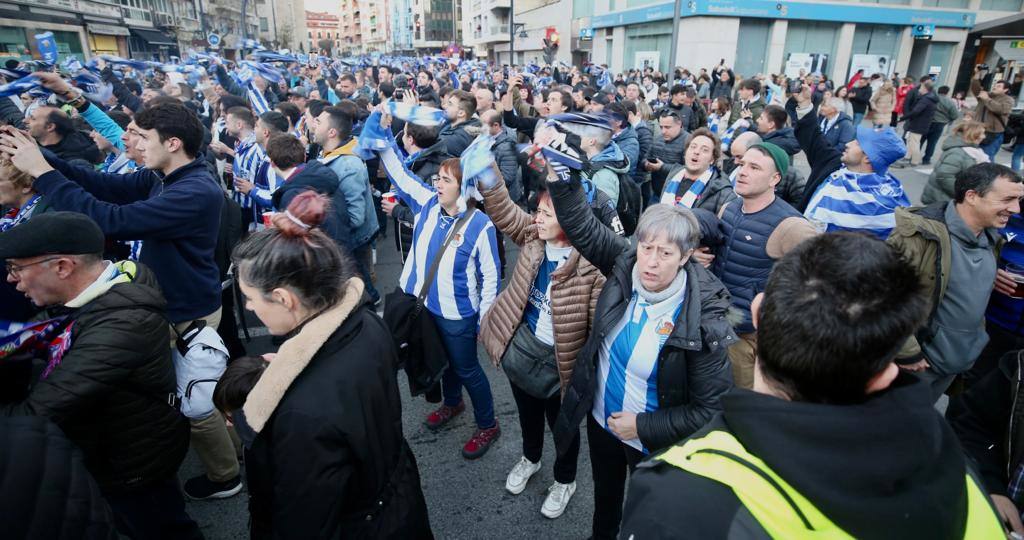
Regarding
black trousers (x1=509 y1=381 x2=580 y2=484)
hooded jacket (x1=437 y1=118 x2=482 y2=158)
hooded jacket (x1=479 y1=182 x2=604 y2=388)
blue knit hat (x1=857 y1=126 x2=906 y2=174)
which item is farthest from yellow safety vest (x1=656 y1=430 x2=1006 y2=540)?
hooded jacket (x1=437 y1=118 x2=482 y2=158)

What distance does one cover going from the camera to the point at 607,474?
260cm

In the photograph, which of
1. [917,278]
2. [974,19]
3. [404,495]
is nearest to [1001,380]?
[917,278]

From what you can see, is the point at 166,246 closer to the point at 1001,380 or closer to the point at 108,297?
the point at 108,297

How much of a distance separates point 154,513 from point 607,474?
2146 millimetres

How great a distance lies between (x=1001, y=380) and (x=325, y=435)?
7.74 feet

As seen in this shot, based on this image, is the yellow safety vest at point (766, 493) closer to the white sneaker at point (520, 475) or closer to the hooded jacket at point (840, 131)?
the white sneaker at point (520, 475)

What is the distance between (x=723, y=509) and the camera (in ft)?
3.03

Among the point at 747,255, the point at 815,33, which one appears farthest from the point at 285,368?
the point at 815,33

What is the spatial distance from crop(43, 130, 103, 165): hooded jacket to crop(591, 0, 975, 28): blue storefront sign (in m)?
27.1

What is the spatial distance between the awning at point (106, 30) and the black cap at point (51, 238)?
4488cm

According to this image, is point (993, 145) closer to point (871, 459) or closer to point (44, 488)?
point (871, 459)

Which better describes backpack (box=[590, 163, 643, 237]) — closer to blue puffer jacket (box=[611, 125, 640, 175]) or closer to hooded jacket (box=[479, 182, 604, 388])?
blue puffer jacket (box=[611, 125, 640, 175])

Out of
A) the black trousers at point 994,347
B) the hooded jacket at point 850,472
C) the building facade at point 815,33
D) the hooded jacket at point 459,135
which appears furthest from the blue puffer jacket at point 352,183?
the building facade at point 815,33

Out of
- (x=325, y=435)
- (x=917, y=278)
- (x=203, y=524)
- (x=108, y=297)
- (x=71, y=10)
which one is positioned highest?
(x=71, y=10)
